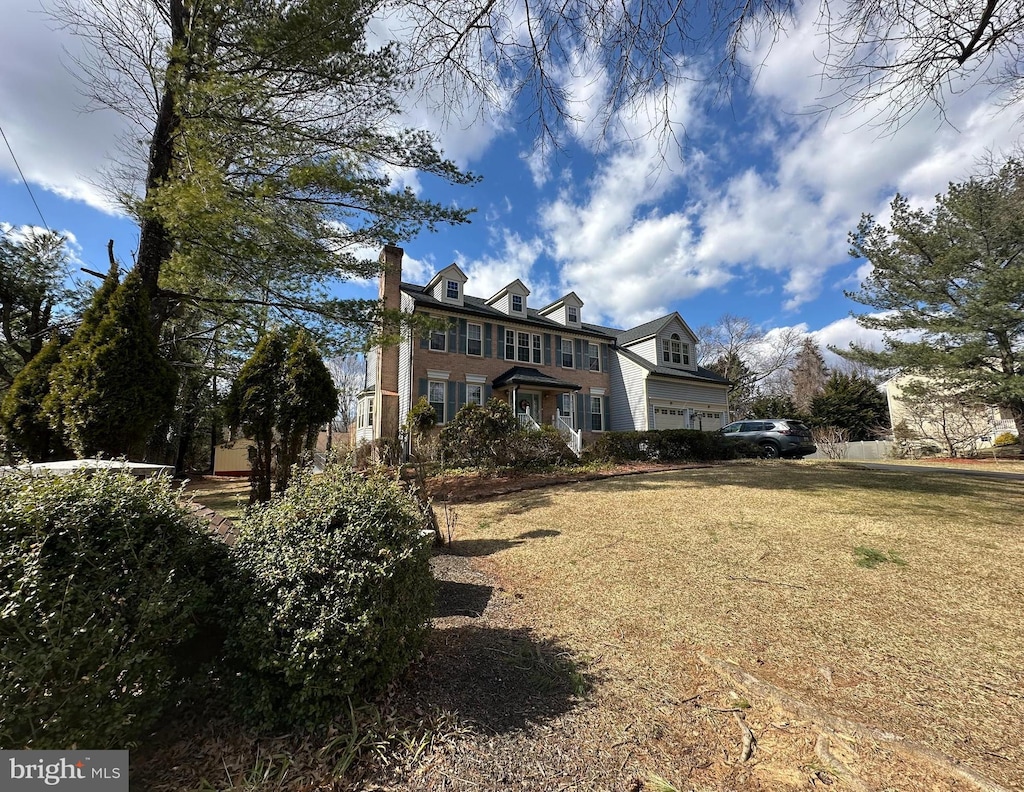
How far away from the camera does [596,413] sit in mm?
21547

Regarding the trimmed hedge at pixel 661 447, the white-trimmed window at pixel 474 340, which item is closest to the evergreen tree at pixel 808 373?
the trimmed hedge at pixel 661 447

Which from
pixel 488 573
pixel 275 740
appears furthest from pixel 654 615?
pixel 275 740

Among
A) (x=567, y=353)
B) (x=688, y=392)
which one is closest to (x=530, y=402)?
(x=567, y=353)

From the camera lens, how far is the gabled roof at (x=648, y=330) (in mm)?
23031

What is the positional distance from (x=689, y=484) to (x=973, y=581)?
17.6 feet

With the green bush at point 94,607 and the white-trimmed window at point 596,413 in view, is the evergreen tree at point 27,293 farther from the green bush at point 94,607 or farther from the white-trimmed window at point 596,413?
the white-trimmed window at point 596,413

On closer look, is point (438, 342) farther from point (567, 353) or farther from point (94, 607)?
point (94, 607)

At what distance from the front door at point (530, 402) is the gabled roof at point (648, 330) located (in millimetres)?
7894

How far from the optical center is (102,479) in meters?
1.99

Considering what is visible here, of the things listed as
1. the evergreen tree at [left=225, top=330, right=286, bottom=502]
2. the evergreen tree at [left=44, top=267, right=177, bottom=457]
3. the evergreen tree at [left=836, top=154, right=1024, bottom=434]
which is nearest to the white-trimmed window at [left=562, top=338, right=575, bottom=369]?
the evergreen tree at [left=836, top=154, right=1024, bottom=434]

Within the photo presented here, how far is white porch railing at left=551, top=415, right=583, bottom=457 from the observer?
1517 cm

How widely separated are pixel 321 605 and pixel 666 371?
70.8 feet

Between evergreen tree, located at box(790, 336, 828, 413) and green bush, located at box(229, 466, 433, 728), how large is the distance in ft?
143

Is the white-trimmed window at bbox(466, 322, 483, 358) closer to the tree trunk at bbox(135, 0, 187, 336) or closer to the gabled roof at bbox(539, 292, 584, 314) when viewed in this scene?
the gabled roof at bbox(539, 292, 584, 314)
